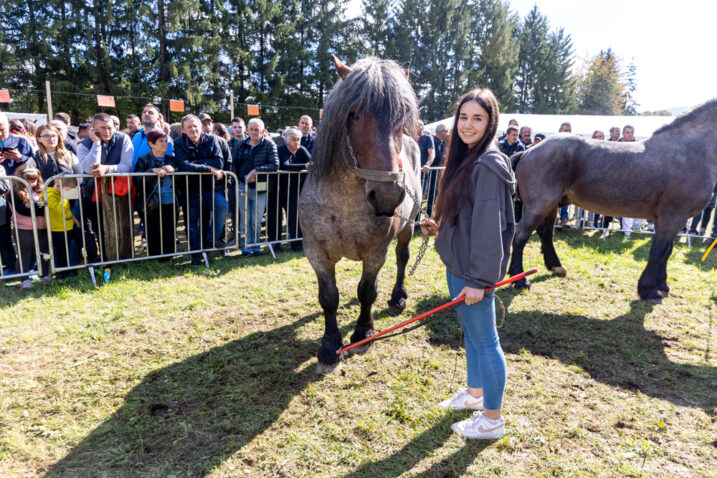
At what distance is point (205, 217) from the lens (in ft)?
21.6

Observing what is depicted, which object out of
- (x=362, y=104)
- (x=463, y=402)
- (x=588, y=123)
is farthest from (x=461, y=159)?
(x=588, y=123)

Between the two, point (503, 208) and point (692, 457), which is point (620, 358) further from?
point (503, 208)

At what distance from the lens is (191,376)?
3.37 m

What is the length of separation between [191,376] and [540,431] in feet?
8.92

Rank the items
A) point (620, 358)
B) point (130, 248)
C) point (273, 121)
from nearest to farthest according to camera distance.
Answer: point (620, 358)
point (130, 248)
point (273, 121)

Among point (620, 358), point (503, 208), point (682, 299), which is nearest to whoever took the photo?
point (503, 208)

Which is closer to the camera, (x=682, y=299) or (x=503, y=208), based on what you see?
(x=503, y=208)

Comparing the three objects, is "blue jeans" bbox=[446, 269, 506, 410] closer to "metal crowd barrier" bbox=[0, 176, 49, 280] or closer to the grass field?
the grass field

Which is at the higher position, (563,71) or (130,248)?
(563,71)

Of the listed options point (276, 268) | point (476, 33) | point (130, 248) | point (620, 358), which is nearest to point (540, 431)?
point (620, 358)

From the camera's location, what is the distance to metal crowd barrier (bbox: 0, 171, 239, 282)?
207 inches

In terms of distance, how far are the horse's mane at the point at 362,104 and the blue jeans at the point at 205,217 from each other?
3773 millimetres

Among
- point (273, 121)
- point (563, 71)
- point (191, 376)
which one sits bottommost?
point (191, 376)

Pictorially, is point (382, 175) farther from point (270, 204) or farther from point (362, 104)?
point (270, 204)
